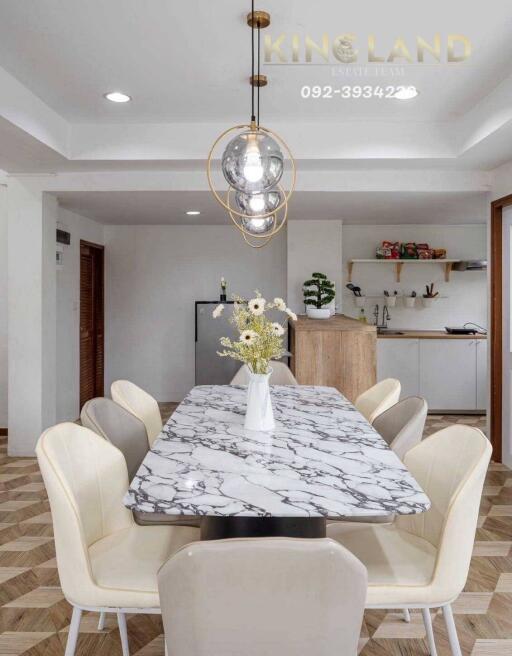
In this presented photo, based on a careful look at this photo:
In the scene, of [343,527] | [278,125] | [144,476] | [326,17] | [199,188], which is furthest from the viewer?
[199,188]

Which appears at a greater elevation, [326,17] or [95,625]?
[326,17]

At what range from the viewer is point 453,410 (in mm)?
6324

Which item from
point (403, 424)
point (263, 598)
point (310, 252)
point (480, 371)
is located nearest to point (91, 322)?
point (310, 252)

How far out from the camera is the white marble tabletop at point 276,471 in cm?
153

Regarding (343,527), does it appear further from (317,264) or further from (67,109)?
(317,264)

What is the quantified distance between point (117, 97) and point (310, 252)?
333 cm

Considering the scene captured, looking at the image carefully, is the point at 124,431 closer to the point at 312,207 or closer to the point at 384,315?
the point at 312,207

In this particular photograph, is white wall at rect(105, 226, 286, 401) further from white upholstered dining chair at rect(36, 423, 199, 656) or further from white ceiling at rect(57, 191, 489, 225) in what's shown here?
white upholstered dining chair at rect(36, 423, 199, 656)

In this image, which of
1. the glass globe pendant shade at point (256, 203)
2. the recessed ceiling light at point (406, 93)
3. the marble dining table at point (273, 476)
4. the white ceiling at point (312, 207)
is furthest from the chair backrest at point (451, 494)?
the white ceiling at point (312, 207)

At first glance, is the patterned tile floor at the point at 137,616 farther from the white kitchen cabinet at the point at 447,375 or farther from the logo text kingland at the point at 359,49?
the white kitchen cabinet at the point at 447,375

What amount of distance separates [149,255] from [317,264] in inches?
84.8

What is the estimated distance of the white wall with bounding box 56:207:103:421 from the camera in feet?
18.7

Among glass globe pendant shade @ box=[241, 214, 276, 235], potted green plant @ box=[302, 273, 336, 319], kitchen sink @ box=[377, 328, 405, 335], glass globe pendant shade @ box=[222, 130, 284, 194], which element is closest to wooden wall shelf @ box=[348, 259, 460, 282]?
kitchen sink @ box=[377, 328, 405, 335]

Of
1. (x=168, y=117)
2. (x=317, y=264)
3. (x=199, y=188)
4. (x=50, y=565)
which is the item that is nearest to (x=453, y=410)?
(x=317, y=264)
